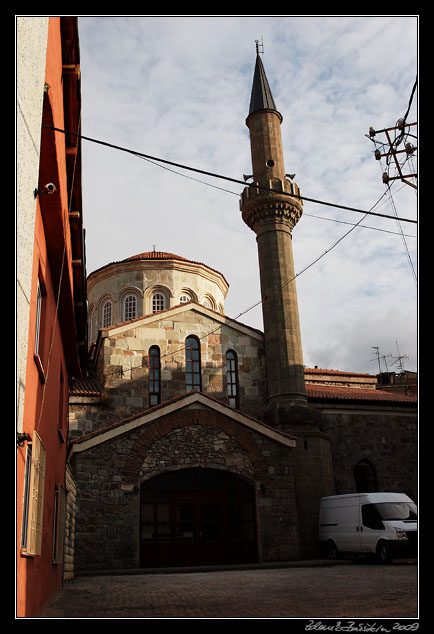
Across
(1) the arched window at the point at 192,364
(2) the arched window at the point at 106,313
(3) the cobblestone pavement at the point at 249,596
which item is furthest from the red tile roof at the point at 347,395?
(2) the arched window at the point at 106,313

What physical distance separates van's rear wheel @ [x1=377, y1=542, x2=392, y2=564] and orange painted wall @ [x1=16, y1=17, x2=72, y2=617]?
30.1 feet

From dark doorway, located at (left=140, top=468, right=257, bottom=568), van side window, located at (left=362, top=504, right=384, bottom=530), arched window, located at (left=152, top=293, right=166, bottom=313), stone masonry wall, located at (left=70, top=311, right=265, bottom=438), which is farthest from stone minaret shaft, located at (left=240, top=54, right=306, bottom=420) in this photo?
arched window, located at (left=152, top=293, right=166, bottom=313)

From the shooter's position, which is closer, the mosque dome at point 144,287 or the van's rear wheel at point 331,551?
the van's rear wheel at point 331,551

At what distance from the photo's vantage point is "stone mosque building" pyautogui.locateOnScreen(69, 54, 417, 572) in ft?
62.6

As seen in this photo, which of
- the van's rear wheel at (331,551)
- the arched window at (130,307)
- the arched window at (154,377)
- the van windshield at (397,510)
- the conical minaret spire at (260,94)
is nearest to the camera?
the van windshield at (397,510)

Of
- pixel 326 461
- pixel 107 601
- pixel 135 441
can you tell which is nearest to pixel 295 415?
pixel 326 461

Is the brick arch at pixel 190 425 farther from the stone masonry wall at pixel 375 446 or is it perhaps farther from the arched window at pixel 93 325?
the arched window at pixel 93 325

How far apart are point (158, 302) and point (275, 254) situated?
8626mm

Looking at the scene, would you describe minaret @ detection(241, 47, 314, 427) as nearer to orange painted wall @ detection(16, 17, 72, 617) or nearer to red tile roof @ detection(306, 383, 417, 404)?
red tile roof @ detection(306, 383, 417, 404)

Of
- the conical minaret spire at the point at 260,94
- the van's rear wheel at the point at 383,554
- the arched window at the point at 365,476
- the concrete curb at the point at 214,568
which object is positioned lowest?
the concrete curb at the point at 214,568

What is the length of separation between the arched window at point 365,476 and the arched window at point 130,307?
1318 centimetres

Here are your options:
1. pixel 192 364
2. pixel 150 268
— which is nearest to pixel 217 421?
pixel 192 364

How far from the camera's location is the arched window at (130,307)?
32.0 m

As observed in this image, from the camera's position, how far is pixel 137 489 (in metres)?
19.0
